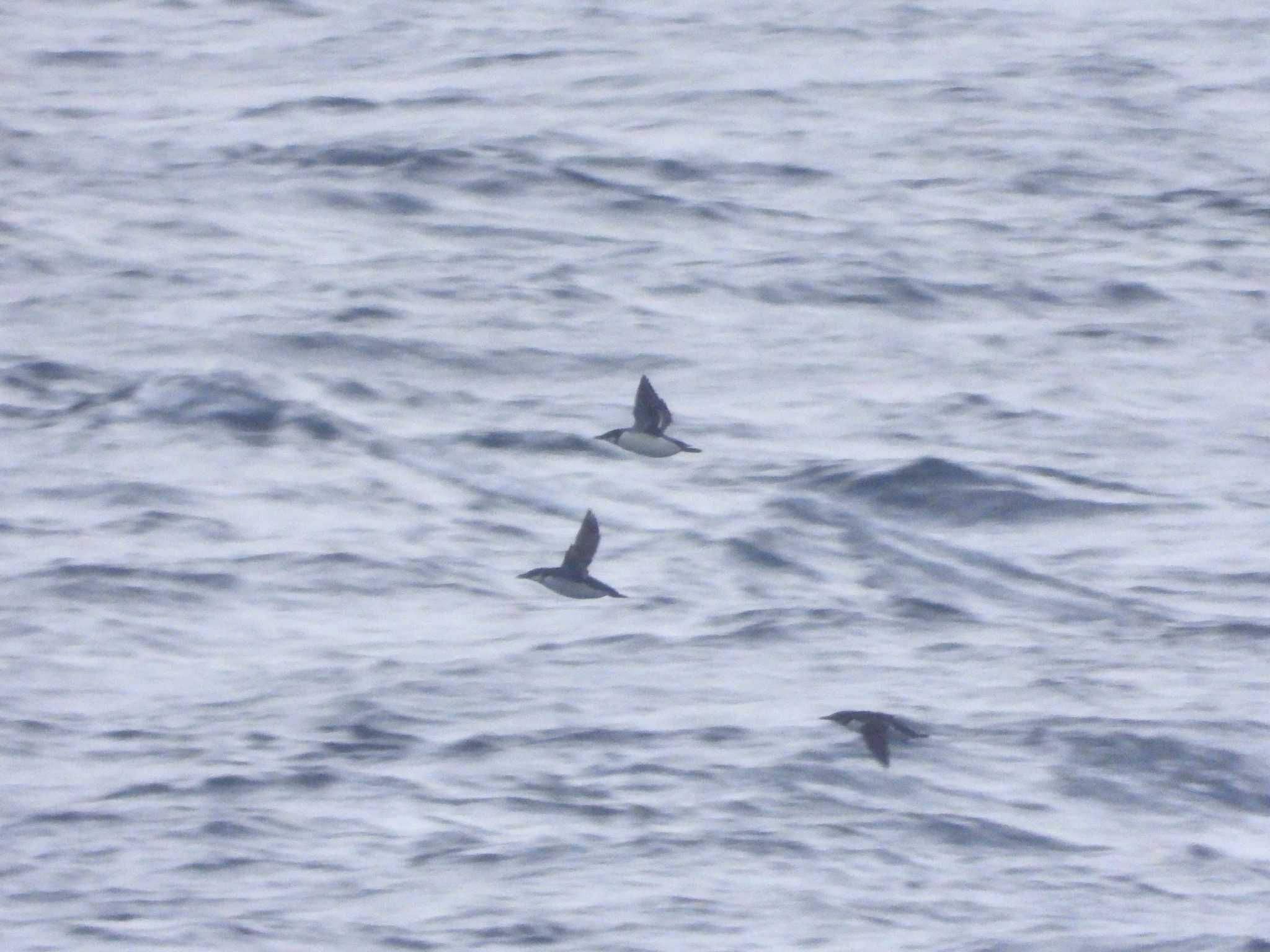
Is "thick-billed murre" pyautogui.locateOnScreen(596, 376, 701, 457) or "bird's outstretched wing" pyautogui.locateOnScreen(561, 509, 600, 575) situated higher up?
"thick-billed murre" pyautogui.locateOnScreen(596, 376, 701, 457)

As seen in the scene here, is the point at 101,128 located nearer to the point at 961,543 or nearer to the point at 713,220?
the point at 713,220

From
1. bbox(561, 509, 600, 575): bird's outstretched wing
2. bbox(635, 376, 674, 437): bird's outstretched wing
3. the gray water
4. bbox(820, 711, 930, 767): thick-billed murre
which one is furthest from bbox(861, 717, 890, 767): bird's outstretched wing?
bbox(635, 376, 674, 437): bird's outstretched wing

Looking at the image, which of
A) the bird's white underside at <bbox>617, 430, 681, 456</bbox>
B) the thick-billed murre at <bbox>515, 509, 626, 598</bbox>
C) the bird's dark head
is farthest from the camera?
the bird's white underside at <bbox>617, 430, 681, 456</bbox>

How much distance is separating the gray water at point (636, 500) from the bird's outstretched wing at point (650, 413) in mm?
1387

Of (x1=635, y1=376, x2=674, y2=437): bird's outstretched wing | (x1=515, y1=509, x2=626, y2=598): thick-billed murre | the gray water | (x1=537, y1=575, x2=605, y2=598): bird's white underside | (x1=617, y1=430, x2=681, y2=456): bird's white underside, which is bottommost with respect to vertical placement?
the gray water

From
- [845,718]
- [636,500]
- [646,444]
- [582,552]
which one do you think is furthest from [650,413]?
[636,500]

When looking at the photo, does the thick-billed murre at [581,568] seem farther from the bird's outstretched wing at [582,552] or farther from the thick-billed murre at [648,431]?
the thick-billed murre at [648,431]

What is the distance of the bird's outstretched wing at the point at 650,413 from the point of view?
13.1 metres

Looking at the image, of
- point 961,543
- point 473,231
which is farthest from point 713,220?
point 961,543

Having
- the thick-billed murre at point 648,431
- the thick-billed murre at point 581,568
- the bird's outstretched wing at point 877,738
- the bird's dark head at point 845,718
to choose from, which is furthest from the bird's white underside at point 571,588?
the bird's outstretched wing at point 877,738

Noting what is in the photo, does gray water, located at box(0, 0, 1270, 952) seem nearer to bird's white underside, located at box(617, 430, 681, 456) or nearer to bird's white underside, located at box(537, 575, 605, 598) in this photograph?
bird's white underside, located at box(537, 575, 605, 598)

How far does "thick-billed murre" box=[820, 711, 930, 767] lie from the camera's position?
12.2 m

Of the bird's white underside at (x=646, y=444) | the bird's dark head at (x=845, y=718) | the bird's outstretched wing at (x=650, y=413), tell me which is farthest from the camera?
the bird's white underside at (x=646, y=444)

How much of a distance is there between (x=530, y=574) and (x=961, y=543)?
403 cm
